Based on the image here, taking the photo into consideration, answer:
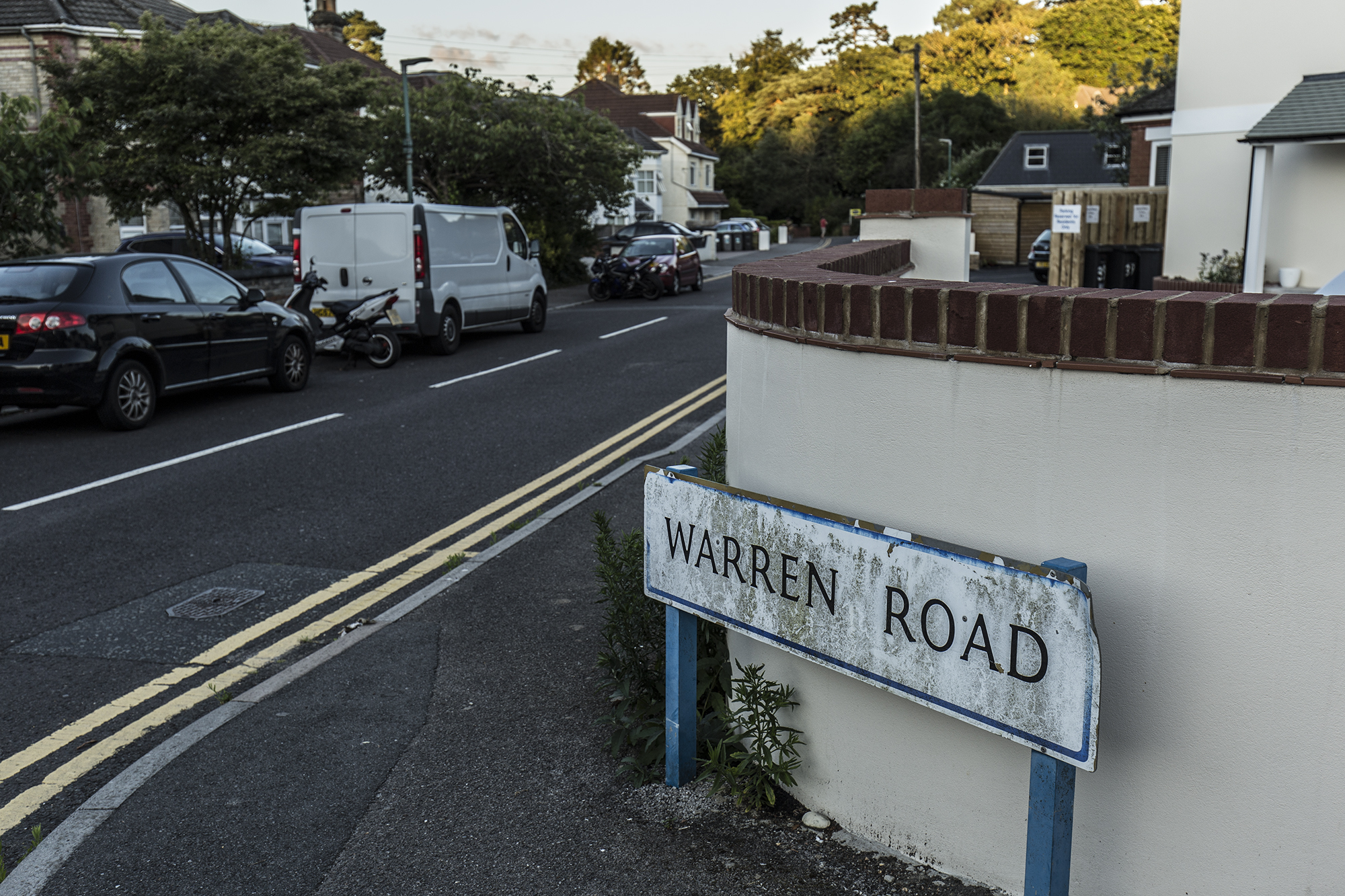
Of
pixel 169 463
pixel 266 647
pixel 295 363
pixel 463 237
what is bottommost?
pixel 266 647

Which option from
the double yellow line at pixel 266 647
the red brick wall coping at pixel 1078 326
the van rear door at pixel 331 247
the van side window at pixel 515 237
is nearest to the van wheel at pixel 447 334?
the van rear door at pixel 331 247

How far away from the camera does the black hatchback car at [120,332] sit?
10414 mm

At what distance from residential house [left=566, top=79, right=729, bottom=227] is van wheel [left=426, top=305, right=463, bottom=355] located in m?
51.7

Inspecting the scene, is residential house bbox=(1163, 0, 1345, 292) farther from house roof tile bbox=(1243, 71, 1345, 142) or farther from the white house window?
the white house window

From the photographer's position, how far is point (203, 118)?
1998cm

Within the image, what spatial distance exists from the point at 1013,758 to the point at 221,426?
9.75 m

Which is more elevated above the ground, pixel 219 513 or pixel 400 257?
pixel 400 257

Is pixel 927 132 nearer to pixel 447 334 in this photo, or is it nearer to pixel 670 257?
pixel 670 257

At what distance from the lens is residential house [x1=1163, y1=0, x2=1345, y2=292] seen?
16609mm

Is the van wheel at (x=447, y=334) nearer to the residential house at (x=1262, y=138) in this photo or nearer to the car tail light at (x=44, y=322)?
the car tail light at (x=44, y=322)

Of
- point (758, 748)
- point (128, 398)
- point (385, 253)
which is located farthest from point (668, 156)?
point (758, 748)

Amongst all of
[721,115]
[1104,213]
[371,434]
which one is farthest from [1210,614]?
[721,115]

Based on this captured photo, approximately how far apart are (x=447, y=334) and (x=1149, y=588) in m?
15.4

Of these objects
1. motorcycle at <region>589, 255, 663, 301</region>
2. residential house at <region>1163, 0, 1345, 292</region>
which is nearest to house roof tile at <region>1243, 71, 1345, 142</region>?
residential house at <region>1163, 0, 1345, 292</region>
